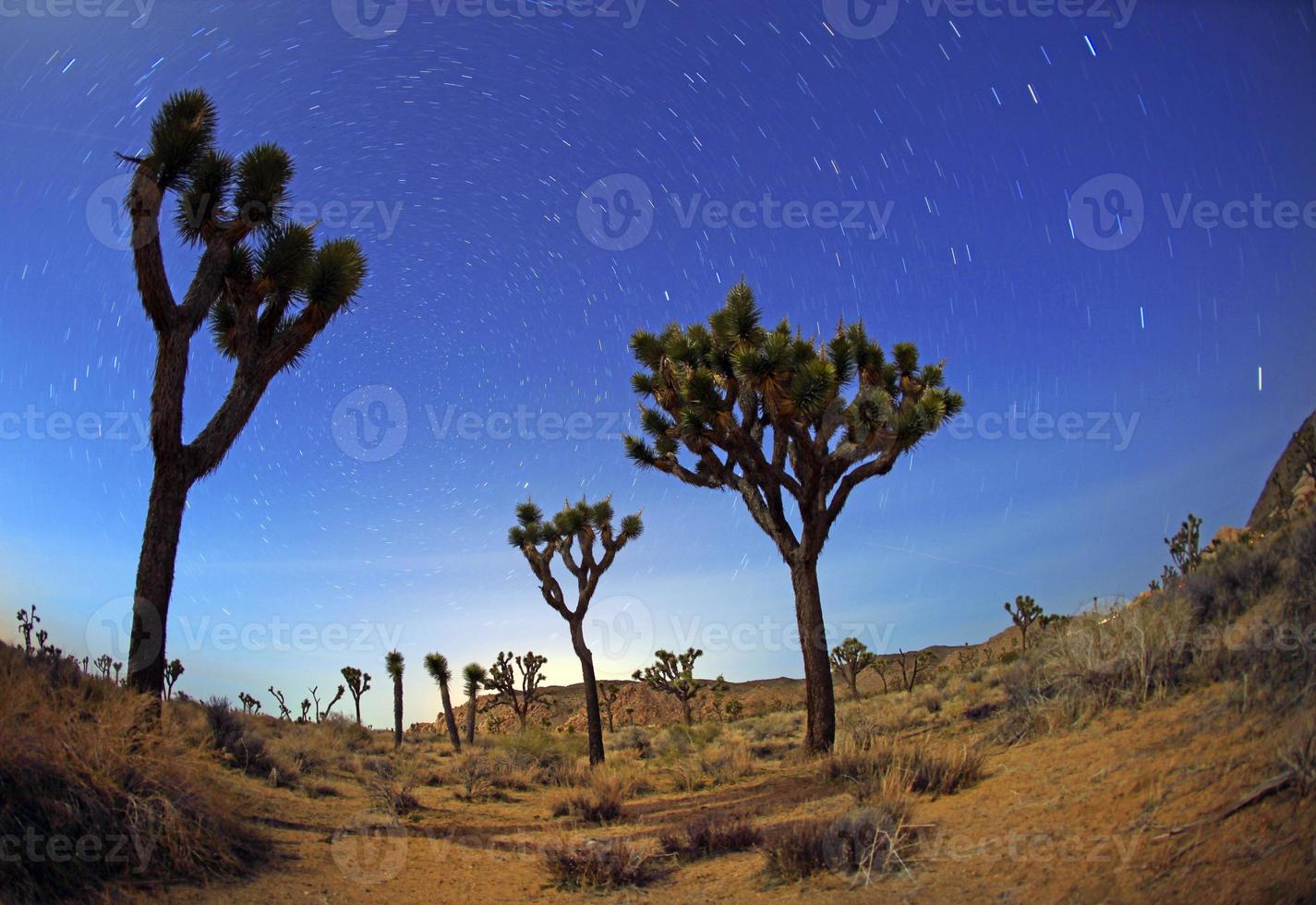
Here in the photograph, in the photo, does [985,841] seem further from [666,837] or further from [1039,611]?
[1039,611]

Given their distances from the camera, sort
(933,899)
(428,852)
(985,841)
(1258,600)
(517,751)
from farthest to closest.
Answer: (517,751) < (428,852) < (1258,600) < (985,841) < (933,899)

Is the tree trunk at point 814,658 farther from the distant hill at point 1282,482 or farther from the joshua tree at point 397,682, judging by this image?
the distant hill at point 1282,482

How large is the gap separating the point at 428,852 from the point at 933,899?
609 centimetres

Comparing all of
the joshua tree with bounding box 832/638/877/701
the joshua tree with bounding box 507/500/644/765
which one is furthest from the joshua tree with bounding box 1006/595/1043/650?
the joshua tree with bounding box 507/500/644/765

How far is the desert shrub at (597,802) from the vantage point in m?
10.8

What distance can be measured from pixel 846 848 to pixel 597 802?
230 inches

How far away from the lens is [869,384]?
15.4 metres

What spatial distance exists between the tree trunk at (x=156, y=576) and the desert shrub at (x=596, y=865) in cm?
567

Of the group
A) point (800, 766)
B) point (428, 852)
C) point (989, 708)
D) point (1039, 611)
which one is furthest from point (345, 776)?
point (1039, 611)

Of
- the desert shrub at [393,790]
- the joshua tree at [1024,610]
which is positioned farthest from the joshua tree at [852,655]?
the desert shrub at [393,790]

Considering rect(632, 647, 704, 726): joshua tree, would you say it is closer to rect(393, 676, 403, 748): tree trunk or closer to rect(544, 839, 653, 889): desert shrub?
rect(393, 676, 403, 748): tree trunk

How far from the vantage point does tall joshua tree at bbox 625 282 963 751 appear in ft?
45.6

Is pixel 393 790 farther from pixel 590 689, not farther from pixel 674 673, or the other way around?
pixel 674 673

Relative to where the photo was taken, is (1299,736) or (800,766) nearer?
(1299,736)
